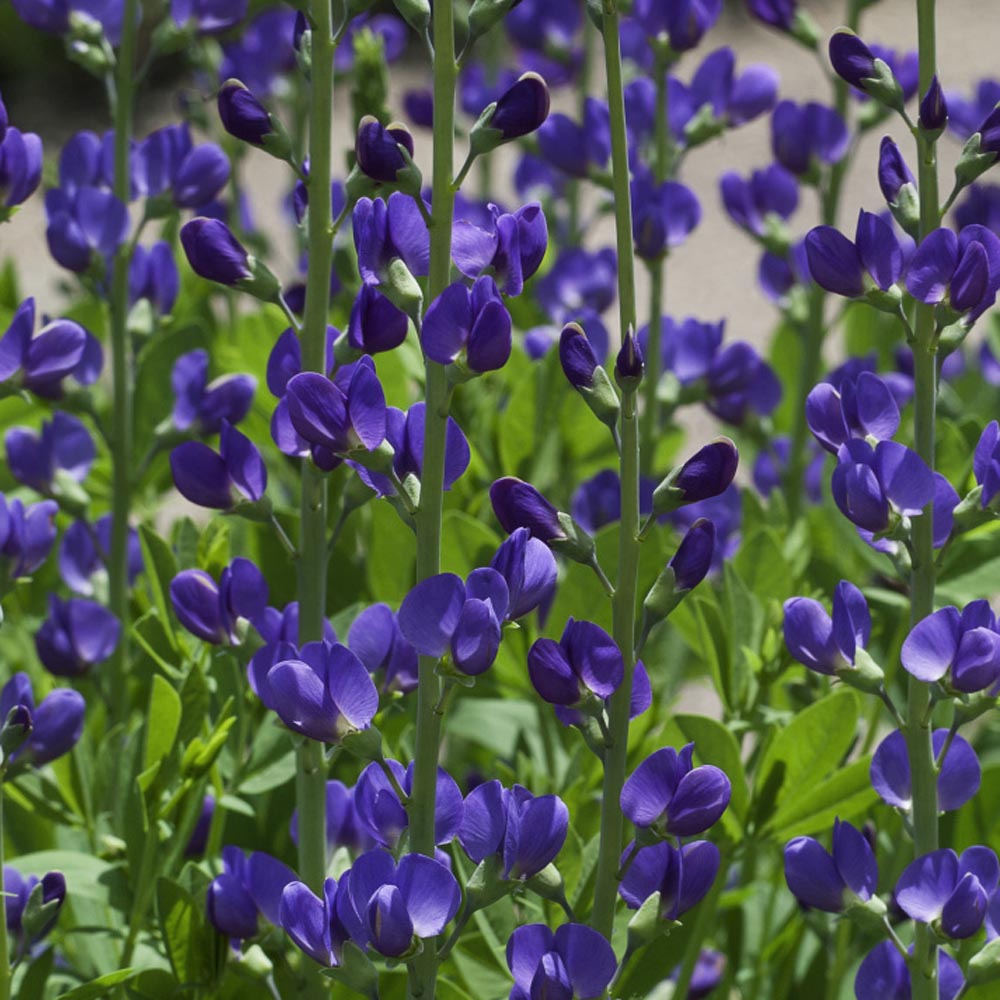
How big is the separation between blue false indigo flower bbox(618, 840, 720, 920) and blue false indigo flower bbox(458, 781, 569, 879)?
63 millimetres

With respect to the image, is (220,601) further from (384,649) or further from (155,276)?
(155,276)

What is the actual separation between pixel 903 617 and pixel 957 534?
0.61 metres

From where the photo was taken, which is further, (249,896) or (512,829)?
(249,896)

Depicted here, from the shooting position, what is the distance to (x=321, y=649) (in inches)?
33.8

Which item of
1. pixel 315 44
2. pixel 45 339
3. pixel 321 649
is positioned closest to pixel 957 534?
pixel 321 649

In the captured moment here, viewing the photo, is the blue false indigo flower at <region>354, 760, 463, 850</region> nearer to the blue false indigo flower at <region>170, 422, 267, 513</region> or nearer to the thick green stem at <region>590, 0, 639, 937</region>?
the thick green stem at <region>590, 0, 639, 937</region>

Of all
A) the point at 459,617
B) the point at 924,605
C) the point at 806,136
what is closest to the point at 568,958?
the point at 459,617

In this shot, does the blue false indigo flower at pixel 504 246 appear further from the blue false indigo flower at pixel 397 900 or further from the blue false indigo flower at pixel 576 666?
the blue false indigo flower at pixel 397 900

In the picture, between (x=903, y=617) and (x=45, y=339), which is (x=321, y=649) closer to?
(x=45, y=339)

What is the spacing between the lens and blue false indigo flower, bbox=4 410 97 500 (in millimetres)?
1420

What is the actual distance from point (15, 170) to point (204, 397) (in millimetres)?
358

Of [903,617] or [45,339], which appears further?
[903,617]

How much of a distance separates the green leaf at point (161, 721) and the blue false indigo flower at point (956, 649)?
50 centimetres

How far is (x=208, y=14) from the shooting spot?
147 centimetres
